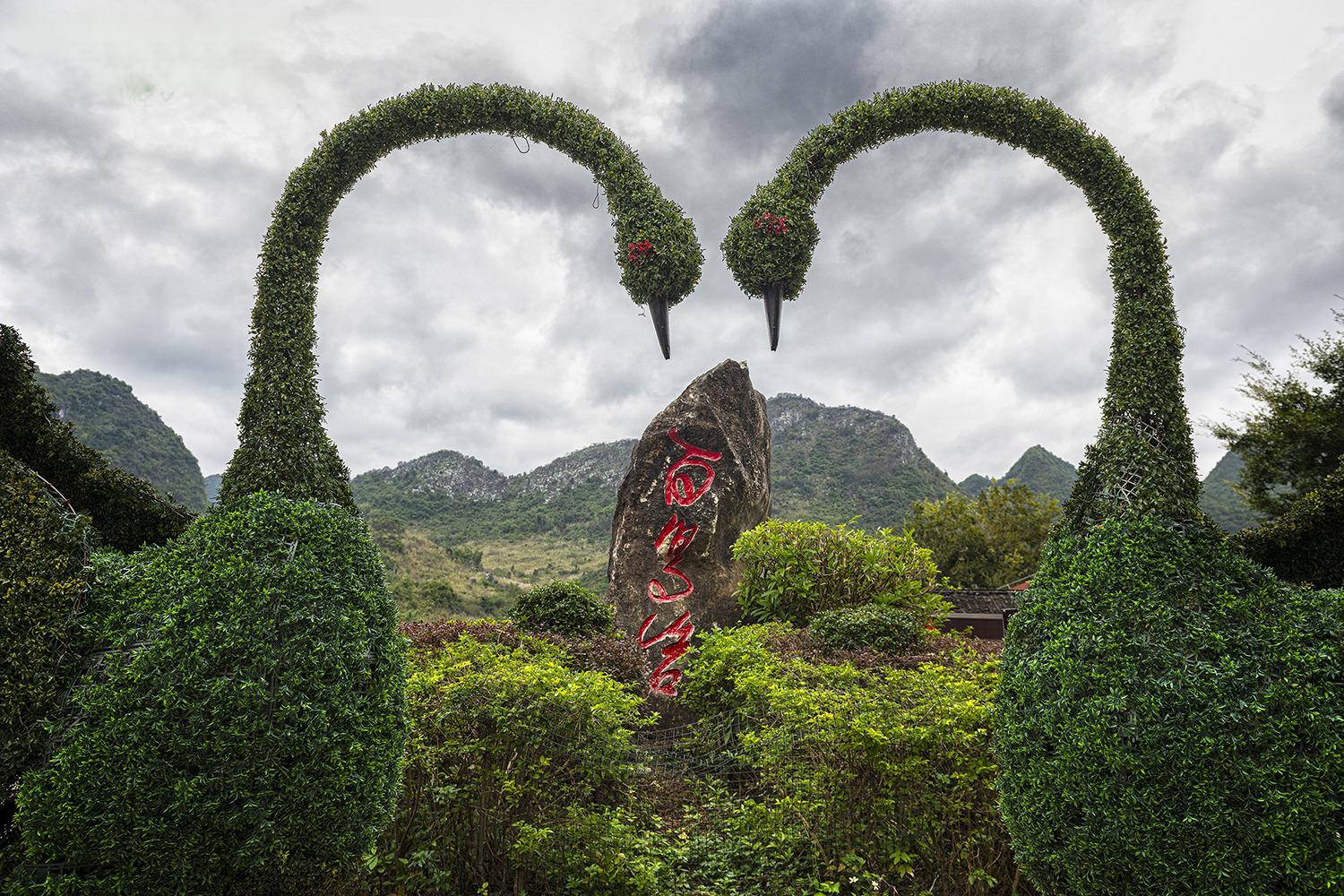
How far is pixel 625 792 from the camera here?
194 inches

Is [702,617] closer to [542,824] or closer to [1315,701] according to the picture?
[542,824]

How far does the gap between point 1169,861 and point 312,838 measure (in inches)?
134

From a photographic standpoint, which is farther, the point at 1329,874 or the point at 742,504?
the point at 742,504

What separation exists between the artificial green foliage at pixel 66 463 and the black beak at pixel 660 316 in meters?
2.90

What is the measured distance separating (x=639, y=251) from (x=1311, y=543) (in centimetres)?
372

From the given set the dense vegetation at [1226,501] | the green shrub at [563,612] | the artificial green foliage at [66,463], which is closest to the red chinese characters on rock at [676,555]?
the green shrub at [563,612]

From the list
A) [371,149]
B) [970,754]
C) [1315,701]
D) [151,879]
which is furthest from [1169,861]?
A: [371,149]

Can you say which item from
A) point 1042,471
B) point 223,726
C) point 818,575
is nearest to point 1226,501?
point 1042,471

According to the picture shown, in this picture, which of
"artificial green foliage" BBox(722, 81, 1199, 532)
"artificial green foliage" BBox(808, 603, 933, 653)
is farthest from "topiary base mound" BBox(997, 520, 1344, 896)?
"artificial green foliage" BBox(808, 603, 933, 653)

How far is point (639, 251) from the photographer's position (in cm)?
429

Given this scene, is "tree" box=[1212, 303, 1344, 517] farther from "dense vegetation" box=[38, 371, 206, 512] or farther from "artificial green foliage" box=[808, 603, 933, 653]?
"dense vegetation" box=[38, 371, 206, 512]

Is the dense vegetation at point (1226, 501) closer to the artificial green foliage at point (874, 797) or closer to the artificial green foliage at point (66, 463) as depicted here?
the artificial green foliage at point (874, 797)

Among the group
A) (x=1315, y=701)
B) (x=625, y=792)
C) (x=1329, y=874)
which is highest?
(x=1315, y=701)

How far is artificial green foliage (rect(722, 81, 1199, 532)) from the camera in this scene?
3.37 m
